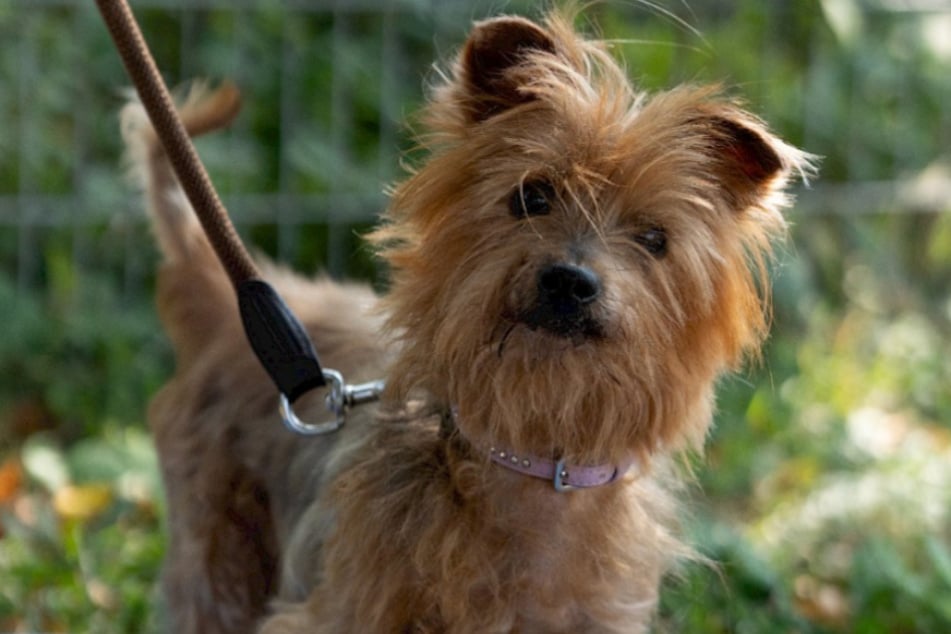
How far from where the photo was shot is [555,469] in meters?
3.14

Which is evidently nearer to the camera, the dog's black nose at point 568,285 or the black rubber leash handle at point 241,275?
the dog's black nose at point 568,285

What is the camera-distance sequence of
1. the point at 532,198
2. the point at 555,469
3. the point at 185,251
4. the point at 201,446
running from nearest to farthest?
1. the point at 532,198
2. the point at 555,469
3. the point at 201,446
4. the point at 185,251

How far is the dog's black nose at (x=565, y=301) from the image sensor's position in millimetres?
2842

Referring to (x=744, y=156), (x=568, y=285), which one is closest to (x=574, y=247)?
(x=568, y=285)

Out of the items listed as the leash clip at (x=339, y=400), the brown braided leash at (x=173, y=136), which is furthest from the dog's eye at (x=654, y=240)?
the brown braided leash at (x=173, y=136)

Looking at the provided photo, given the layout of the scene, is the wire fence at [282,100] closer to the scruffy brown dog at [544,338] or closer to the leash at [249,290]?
the leash at [249,290]

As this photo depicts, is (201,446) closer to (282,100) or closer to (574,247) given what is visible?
(574,247)

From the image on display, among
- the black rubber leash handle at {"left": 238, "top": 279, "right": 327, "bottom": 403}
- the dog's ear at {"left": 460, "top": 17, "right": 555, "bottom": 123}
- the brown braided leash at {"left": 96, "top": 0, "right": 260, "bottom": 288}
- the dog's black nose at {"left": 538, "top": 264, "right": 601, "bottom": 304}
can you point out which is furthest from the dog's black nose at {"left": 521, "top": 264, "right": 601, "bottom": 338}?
the brown braided leash at {"left": 96, "top": 0, "right": 260, "bottom": 288}

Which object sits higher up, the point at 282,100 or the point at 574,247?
the point at 574,247

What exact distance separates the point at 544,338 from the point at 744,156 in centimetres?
65

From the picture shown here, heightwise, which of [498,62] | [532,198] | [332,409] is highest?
[498,62]

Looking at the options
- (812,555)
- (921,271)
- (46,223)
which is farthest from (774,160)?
(921,271)

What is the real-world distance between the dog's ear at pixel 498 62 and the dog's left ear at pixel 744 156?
40 centimetres

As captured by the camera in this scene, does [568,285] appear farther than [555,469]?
No
